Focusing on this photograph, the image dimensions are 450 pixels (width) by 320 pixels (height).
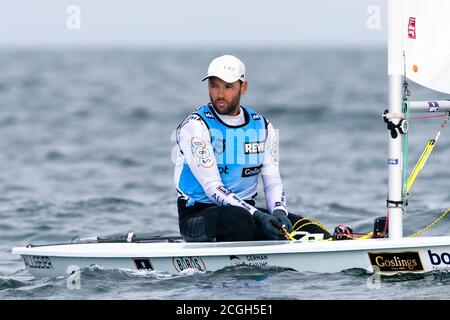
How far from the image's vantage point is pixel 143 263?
7.93 m

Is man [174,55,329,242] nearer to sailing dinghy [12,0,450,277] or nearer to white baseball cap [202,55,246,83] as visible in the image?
white baseball cap [202,55,246,83]

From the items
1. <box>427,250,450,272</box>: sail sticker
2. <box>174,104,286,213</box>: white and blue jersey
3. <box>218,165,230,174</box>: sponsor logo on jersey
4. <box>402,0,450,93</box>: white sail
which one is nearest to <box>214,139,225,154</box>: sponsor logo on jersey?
<box>174,104,286,213</box>: white and blue jersey

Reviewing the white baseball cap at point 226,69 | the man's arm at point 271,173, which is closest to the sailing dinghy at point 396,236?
the man's arm at point 271,173

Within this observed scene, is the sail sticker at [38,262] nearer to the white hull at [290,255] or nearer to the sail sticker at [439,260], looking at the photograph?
the white hull at [290,255]

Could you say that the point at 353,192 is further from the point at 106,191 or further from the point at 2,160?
the point at 2,160

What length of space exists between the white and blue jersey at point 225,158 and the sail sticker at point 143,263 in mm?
578

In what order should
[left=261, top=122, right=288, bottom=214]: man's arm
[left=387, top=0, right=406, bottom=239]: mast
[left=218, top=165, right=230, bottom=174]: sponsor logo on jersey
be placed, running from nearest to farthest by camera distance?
[left=387, top=0, right=406, bottom=239]: mast < [left=218, top=165, right=230, bottom=174]: sponsor logo on jersey < [left=261, top=122, right=288, bottom=214]: man's arm

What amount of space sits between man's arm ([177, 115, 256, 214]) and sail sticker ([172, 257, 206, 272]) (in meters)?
0.48

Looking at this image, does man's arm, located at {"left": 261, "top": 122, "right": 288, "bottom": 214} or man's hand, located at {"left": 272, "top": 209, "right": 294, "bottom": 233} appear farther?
man's arm, located at {"left": 261, "top": 122, "right": 288, "bottom": 214}

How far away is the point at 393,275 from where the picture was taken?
7.64 metres

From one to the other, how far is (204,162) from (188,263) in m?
0.78

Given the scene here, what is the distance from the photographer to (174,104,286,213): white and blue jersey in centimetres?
783

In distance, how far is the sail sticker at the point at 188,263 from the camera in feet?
25.5

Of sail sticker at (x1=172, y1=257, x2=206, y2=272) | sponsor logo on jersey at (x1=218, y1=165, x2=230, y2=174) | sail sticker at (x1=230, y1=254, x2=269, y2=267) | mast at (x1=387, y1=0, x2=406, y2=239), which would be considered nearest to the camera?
mast at (x1=387, y1=0, x2=406, y2=239)
